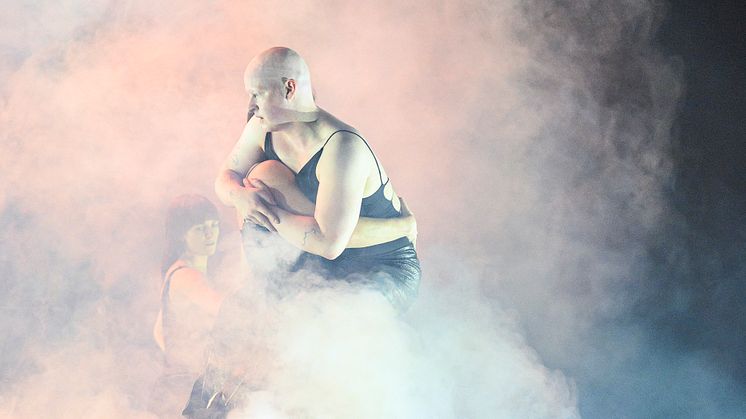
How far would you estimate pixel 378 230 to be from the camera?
3332mm

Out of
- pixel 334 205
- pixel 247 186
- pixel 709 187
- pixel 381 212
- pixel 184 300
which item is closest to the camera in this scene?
pixel 334 205

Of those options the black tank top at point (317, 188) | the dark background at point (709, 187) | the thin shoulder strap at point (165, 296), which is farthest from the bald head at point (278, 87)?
the dark background at point (709, 187)

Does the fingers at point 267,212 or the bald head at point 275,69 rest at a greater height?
the bald head at point 275,69

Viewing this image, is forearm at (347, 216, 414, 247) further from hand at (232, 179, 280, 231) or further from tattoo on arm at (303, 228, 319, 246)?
hand at (232, 179, 280, 231)

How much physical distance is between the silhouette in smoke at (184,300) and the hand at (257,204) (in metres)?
0.60

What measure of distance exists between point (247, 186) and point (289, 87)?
38cm

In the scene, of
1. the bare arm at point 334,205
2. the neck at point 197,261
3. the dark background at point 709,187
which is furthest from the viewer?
the dark background at point 709,187

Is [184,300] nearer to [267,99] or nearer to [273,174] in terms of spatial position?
[273,174]

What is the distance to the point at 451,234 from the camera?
14.1ft

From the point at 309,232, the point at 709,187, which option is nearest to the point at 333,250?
the point at 309,232

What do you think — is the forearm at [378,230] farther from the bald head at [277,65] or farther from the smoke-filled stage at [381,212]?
the bald head at [277,65]

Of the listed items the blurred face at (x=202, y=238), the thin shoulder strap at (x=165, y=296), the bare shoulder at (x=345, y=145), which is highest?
the bare shoulder at (x=345, y=145)

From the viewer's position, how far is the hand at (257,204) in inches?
124

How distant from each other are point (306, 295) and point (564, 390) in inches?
59.1
